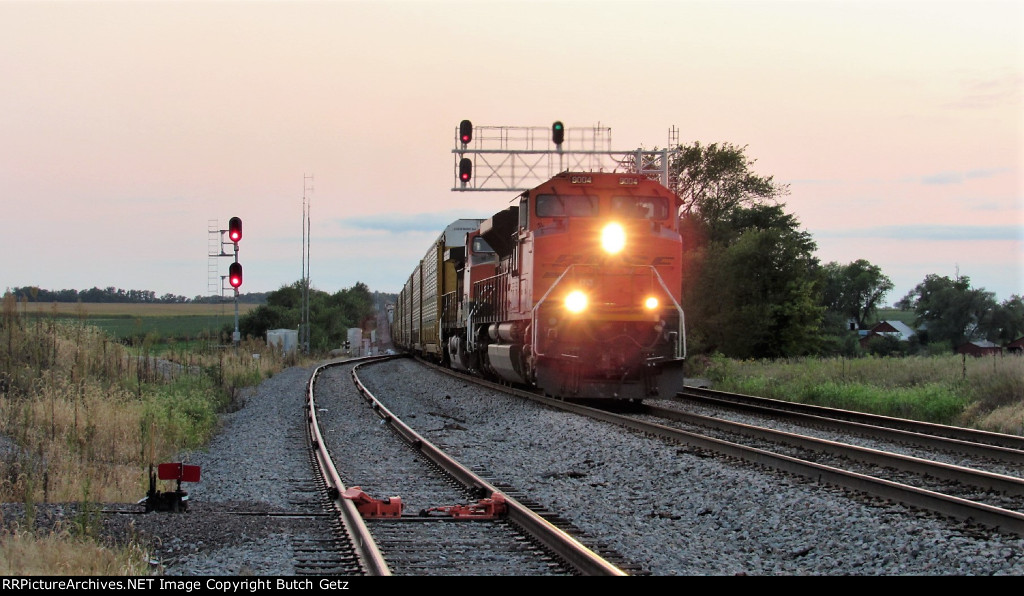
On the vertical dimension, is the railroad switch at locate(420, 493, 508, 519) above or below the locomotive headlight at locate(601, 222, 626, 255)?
below

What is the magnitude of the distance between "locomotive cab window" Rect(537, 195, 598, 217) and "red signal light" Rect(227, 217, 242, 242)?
284 inches

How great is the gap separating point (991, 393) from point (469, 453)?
8.93 m

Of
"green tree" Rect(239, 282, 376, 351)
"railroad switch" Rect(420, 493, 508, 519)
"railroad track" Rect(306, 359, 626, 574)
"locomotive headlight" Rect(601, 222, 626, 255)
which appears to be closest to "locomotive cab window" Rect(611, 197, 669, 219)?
"locomotive headlight" Rect(601, 222, 626, 255)

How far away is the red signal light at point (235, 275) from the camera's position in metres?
19.2

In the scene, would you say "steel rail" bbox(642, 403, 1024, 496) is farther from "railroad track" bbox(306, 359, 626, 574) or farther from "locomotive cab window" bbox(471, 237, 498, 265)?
"locomotive cab window" bbox(471, 237, 498, 265)

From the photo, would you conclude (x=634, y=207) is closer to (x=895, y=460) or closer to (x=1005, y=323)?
(x=895, y=460)

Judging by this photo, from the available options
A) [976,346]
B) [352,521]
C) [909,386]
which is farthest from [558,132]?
[976,346]

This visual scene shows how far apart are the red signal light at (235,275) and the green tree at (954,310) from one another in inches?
1621

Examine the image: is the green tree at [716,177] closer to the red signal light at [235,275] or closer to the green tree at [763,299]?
the green tree at [763,299]

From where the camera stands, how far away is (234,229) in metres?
18.9

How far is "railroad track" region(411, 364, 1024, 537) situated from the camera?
21.6ft

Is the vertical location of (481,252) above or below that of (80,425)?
above

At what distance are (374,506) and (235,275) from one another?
13.7 m

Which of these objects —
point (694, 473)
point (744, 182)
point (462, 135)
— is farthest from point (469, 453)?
point (744, 182)
